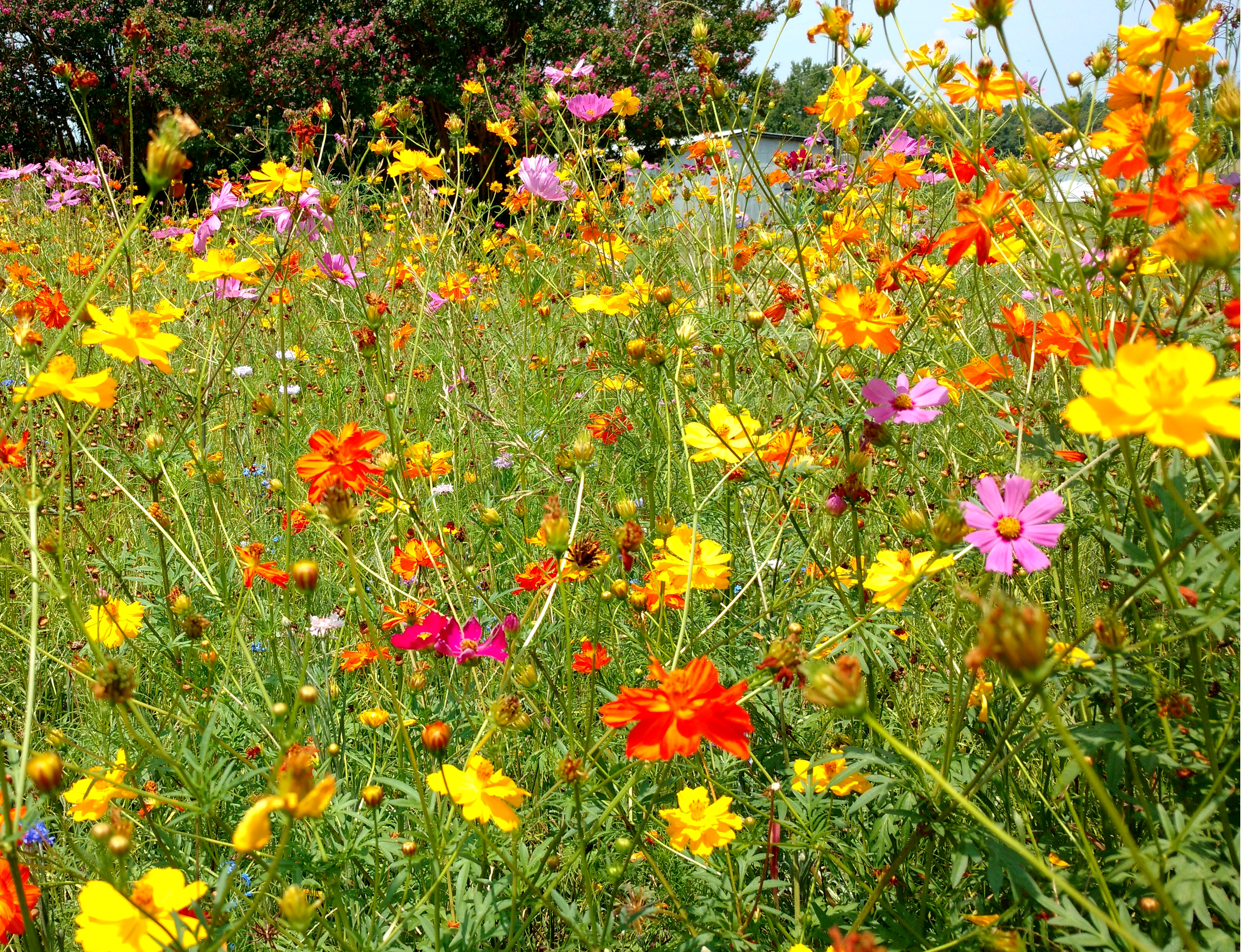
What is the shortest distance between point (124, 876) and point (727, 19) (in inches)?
438

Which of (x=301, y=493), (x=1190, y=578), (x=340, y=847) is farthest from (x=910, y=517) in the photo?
(x=301, y=493)

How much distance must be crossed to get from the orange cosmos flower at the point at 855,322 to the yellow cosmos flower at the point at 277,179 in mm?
965

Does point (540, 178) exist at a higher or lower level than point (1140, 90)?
lower

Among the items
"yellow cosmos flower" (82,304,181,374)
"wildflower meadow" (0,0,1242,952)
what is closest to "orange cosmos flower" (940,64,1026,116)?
"wildflower meadow" (0,0,1242,952)

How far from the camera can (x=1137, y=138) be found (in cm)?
81

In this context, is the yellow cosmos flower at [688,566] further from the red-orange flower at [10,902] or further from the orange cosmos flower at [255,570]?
the red-orange flower at [10,902]

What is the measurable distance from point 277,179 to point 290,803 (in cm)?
130

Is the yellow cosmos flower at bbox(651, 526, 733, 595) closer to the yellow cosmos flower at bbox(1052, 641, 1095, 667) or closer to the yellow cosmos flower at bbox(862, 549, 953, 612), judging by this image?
the yellow cosmos flower at bbox(862, 549, 953, 612)

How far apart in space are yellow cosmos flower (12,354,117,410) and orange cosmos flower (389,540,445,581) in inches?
17.7

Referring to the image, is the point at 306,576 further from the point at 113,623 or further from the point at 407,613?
the point at 113,623

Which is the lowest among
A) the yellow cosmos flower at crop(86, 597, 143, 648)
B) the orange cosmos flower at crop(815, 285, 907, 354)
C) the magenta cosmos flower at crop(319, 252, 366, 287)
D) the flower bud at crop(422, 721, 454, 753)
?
Answer: the yellow cosmos flower at crop(86, 597, 143, 648)

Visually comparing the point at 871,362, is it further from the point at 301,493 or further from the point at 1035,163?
the point at 301,493

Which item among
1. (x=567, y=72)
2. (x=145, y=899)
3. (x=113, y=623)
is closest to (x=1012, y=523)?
(x=145, y=899)

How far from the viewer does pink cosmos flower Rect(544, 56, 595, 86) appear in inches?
82.1
